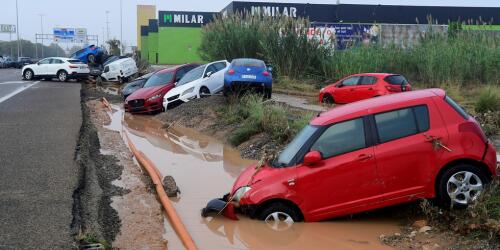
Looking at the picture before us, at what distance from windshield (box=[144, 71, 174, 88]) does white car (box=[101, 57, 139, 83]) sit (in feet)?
42.3

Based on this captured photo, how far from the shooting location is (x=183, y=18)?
62344 millimetres

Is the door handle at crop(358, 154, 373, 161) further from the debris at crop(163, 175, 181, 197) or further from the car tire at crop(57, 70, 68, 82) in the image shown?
the car tire at crop(57, 70, 68, 82)

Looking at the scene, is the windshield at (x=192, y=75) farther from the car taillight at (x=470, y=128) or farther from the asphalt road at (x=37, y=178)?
the car taillight at (x=470, y=128)

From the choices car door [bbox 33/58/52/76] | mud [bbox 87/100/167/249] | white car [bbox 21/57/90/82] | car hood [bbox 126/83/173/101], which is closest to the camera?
mud [bbox 87/100/167/249]

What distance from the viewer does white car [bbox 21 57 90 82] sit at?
121ft

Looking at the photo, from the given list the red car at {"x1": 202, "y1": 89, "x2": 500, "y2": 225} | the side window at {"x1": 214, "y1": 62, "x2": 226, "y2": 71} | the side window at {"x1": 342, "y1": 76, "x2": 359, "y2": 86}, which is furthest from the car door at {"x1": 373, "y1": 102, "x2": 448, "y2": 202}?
the side window at {"x1": 342, "y1": 76, "x2": 359, "y2": 86}

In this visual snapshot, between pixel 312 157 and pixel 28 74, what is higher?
pixel 312 157

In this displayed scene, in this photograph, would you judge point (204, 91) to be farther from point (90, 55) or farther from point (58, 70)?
point (90, 55)

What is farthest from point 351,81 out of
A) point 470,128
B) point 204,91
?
point 470,128

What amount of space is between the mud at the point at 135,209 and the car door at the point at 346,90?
34.7ft

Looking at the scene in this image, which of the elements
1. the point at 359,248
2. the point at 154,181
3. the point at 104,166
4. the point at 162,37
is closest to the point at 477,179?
the point at 359,248

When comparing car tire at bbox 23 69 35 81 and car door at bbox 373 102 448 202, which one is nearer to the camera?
car door at bbox 373 102 448 202

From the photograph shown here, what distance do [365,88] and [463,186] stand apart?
14636 millimetres

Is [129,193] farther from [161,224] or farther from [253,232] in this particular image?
[253,232]
